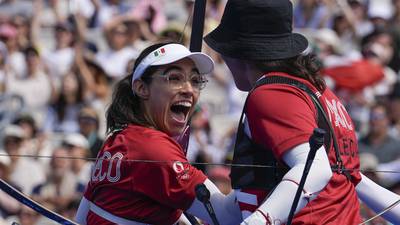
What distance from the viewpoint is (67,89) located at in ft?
37.4

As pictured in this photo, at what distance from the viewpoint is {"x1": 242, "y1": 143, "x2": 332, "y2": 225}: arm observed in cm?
442

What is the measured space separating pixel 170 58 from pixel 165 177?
0.52 m

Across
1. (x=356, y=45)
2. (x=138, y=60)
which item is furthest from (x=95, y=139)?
(x=138, y=60)

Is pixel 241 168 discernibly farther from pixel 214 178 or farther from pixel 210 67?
pixel 214 178

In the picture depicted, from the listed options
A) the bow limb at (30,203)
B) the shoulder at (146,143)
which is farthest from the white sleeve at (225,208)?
the bow limb at (30,203)

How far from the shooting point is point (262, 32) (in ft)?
15.9

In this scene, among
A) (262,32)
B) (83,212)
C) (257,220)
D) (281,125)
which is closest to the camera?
(257,220)

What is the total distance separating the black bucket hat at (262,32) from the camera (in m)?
4.80

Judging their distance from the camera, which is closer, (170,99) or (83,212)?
(170,99)

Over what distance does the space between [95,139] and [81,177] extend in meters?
0.73

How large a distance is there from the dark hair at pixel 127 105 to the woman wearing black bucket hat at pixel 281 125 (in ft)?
1.02

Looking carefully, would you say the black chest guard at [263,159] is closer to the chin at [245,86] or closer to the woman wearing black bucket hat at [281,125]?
the woman wearing black bucket hat at [281,125]

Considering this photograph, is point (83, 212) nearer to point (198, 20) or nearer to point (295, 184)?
point (198, 20)

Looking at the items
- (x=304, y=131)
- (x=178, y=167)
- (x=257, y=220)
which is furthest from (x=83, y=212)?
(x=304, y=131)
